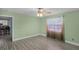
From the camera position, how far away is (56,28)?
4.78 ft

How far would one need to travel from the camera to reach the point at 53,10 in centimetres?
131

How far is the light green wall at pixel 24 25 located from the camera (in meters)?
1.43

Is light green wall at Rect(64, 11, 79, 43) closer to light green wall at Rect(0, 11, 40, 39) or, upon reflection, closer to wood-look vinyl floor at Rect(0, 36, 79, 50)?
wood-look vinyl floor at Rect(0, 36, 79, 50)

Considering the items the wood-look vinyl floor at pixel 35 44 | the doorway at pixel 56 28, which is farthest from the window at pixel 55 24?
the wood-look vinyl floor at pixel 35 44

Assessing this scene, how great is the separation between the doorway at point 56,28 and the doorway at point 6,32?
2.40 feet

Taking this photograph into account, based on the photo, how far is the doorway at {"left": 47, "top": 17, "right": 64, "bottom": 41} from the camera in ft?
4.77

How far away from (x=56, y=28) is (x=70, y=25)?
27 centimetres

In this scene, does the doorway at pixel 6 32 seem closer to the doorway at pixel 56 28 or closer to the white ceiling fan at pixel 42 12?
the white ceiling fan at pixel 42 12

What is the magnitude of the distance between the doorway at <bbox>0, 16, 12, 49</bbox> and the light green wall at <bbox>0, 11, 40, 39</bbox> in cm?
10

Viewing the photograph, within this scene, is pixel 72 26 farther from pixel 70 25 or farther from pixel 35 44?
pixel 35 44

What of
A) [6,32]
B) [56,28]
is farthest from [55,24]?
[6,32]
